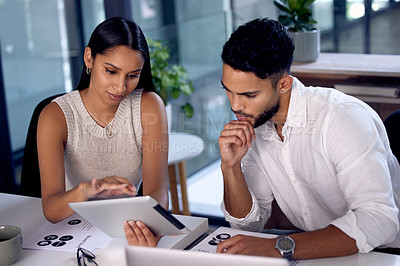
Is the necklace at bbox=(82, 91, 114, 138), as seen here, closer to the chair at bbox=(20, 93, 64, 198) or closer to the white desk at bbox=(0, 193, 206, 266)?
the chair at bbox=(20, 93, 64, 198)

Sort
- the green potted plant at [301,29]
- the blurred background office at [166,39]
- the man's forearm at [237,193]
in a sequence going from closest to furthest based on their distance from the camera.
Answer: the man's forearm at [237,193] < the green potted plant at [301,29] < the blurred background office at [166,39]

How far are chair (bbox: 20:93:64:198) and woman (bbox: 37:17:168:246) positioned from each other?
0.10 metres

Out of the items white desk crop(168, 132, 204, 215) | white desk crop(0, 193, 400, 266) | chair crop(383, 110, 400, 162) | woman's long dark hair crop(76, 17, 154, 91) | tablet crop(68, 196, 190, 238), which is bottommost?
white desk crop(168, 132, 204, 215)

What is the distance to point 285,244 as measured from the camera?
1.54 metres

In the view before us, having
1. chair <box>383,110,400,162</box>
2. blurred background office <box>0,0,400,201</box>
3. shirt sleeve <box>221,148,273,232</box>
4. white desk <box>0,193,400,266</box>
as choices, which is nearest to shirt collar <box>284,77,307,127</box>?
shirt sleeve <box>221,148,273,232</box>

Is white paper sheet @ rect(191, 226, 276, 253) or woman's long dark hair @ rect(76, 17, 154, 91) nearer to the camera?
white paper sheet @ rect(191, 226, 276, 253)

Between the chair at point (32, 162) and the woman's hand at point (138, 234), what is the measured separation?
0.80m

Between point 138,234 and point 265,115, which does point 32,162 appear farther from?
point 265,115

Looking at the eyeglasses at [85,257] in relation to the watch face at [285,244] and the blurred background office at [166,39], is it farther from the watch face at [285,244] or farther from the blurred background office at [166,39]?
the blurred background office at [166,39]

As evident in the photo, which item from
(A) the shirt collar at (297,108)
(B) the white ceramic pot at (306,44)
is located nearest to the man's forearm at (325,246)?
(A) the shirt collar at (297,108)

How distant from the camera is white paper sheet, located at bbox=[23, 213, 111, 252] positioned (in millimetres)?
1646

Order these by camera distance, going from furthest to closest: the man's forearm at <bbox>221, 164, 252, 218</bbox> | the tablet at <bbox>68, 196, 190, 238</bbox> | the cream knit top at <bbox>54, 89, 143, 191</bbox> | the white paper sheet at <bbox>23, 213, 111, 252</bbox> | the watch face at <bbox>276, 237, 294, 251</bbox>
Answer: the cream knit top at <bbox>54, 89, 143, 191</bbox> → the man's forearm at <bbox>221, 164, 252, 218</bbox> → the white paper sheet at <bbox>23, 213, 111, 252</bbox> → the watch face at <bbox>276, 237, 294, 251</bbox> → the tablet at <bbox>68, 196, 190, 238</bbox>

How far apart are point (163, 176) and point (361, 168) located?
0.82 metres

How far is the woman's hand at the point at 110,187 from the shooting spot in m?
1.63
